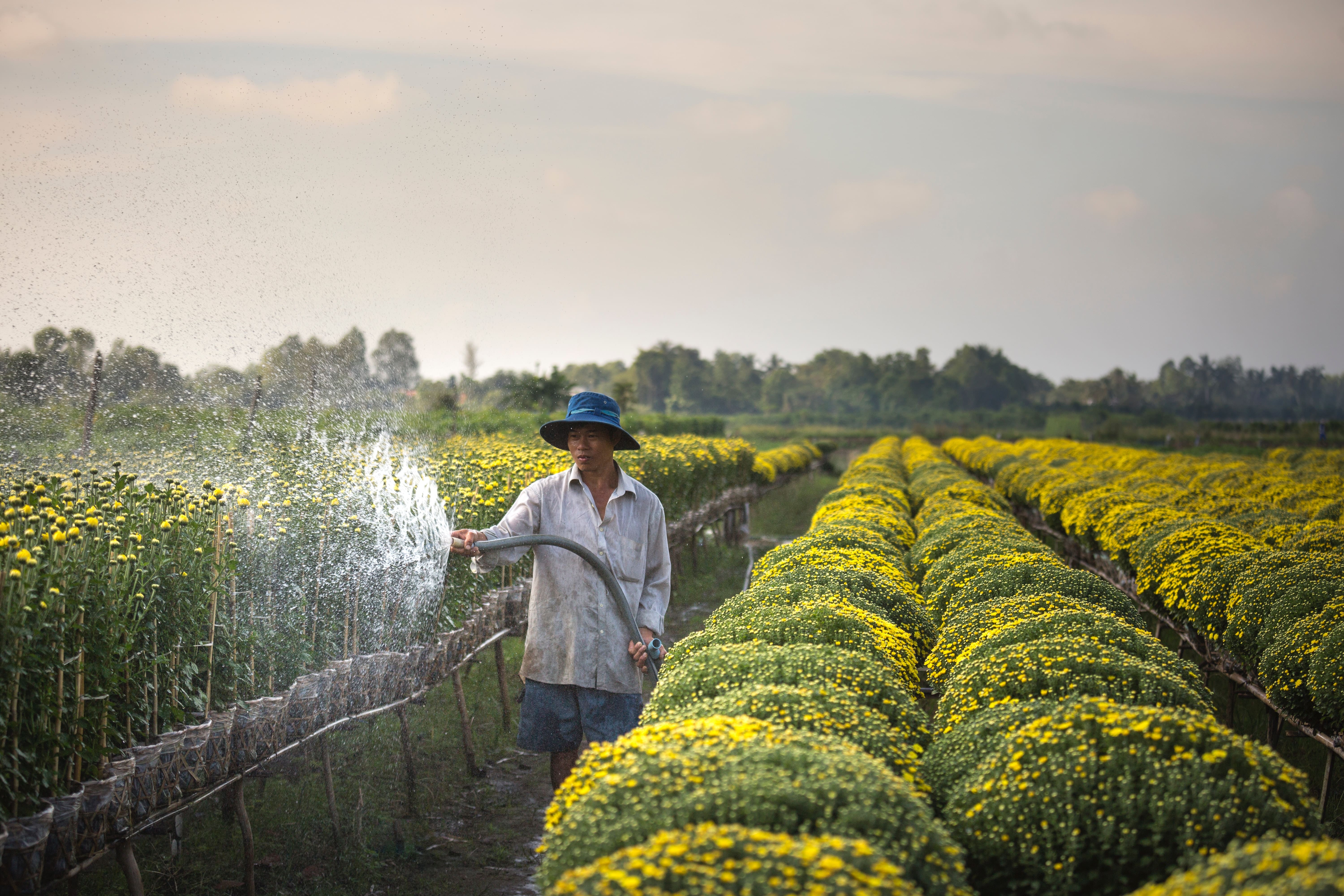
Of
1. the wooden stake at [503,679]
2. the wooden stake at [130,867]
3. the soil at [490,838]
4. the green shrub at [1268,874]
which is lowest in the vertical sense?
the soil at [490,838]

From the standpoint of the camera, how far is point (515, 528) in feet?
16.0

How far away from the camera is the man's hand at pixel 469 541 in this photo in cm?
459

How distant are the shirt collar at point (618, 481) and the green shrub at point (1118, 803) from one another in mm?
2380

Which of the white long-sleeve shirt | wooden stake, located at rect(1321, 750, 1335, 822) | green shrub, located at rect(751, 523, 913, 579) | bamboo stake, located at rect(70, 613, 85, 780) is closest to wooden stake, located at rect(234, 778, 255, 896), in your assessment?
bamboo stake, located at rect(70, 613, 85, 780)

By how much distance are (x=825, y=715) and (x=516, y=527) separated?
2080mm

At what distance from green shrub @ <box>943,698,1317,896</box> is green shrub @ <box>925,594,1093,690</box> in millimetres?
2273

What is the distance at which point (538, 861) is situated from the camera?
20.4 ft

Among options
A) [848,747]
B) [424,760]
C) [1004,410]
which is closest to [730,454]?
[424,760]

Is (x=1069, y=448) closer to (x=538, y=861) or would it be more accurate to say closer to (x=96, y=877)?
(x=538, y=861)

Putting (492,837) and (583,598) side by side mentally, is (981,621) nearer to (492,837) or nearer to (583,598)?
(583,598)

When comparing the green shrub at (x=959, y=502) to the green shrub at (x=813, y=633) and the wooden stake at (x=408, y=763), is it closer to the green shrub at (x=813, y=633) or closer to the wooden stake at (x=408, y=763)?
the green shrub at (x=813, y=633)

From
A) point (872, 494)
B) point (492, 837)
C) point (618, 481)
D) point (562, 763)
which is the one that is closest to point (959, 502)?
point (872, 494)

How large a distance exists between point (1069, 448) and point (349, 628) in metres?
29.1

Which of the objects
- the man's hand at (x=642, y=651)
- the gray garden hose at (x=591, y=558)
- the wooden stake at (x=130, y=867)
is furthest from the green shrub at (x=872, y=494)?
the wooden stake at (x=130, y=867)
